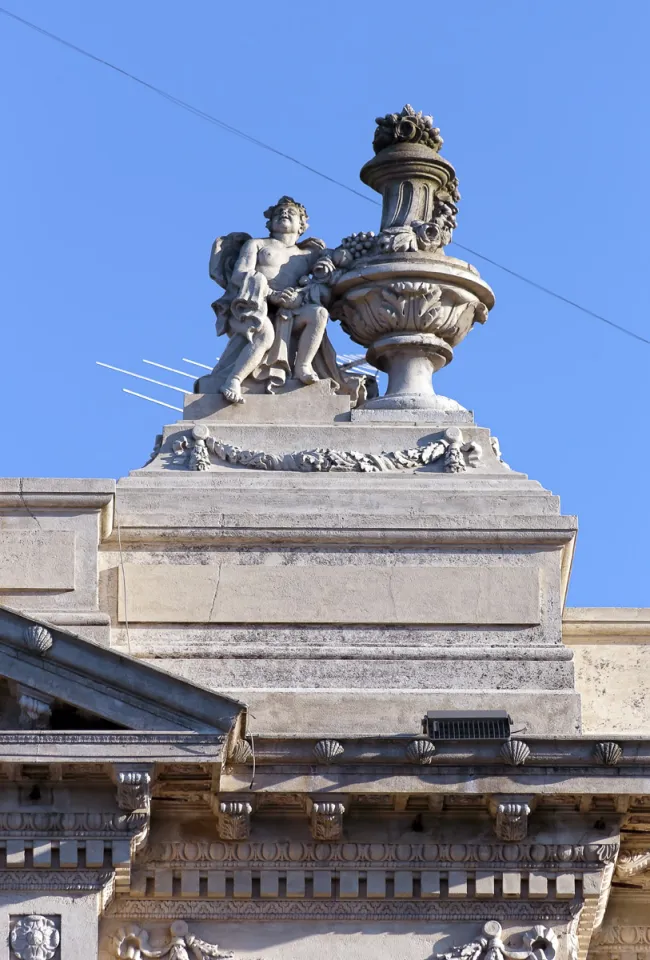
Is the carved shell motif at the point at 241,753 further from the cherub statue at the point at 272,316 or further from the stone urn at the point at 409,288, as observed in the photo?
the stone urn at the point at 409,288

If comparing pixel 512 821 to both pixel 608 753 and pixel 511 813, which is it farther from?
pixel 608 753

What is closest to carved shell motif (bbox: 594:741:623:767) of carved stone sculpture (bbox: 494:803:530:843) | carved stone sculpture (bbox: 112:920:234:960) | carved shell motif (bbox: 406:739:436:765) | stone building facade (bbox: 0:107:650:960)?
stone building facade (bbox: 0:107:650:960)

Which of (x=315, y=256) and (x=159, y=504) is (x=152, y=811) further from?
(x=315, y=256)

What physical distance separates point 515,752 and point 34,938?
477 centimetres

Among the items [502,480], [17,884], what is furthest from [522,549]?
[17,884]

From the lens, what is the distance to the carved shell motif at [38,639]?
32.8m

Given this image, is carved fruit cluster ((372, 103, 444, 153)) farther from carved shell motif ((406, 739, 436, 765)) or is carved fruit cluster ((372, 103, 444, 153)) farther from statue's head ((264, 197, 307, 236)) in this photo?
carved shell motif ((406, 739, 436, 765))

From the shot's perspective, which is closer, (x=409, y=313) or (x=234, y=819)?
(x=234, y=819)

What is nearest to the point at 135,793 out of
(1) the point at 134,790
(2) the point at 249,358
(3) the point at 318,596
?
(1) the point at 134,790

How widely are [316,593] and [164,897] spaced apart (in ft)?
12.1

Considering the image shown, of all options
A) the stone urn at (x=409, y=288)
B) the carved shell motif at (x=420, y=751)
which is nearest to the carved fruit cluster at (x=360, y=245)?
the stone urn at (x=409, y=288)

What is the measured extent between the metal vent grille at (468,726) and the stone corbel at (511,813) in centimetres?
59

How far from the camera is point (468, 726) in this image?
33.7 metres

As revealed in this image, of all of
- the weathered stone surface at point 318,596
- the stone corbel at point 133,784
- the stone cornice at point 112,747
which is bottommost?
the stone corbel at point 133,784
